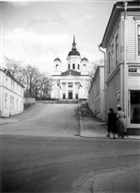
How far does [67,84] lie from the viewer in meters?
70.2

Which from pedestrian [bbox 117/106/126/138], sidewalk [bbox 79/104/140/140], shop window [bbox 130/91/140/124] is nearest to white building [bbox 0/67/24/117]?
sidewalk [bbox 79/104/140/140]

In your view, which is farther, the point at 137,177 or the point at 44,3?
the point at 44,3

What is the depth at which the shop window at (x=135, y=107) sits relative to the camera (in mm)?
11109

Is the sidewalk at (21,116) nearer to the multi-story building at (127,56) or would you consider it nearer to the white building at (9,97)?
the white building at (9,97)

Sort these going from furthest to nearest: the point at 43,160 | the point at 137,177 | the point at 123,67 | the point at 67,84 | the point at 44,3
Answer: the point at 67,84
the point at 123,67
the point at 43,160
the point at 44,3
the point at 137,177

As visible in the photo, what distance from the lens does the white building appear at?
3033 centimetres

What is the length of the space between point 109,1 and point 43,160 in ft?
11.9

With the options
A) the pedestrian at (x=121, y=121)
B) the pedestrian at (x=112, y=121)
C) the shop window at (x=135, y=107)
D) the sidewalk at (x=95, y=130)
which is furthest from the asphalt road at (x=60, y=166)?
the sidewalk at (x=95, y=130)

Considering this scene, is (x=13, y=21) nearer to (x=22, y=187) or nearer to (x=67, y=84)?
(x=22, y=187)

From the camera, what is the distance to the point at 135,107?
1162 centimetres

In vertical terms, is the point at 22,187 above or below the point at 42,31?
below

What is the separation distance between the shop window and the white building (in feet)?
51.3

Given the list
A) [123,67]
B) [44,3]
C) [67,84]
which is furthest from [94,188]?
[67,84]

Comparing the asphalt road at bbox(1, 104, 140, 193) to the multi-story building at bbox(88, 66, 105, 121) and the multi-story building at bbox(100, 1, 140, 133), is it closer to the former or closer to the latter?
the multi-story building at bbox(100, 1, 140, 133)
